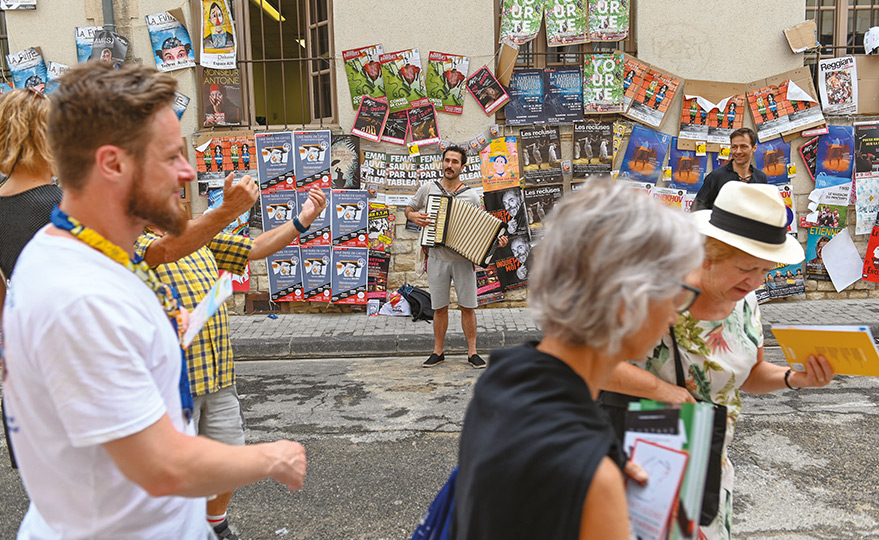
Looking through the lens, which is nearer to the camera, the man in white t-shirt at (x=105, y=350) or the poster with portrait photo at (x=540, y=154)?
the man in white t-shirt at (x=105, y=350)

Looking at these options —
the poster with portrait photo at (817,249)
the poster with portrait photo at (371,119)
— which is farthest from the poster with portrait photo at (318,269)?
the poster with portrait photo at (817,249)

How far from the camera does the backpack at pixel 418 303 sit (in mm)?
8734

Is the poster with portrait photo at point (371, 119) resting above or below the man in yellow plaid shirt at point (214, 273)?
above

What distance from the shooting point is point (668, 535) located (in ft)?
4.31

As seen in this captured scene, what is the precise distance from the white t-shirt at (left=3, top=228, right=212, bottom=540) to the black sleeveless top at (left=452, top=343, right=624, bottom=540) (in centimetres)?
63

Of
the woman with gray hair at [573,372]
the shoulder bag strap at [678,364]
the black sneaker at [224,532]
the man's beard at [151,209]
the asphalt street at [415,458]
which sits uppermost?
the man's beard at [151,209]

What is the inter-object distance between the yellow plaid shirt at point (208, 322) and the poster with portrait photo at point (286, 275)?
5.91 m

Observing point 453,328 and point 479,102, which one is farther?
point 479,102

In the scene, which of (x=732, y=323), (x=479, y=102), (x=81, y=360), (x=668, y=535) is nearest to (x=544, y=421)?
(x=668, y=535)

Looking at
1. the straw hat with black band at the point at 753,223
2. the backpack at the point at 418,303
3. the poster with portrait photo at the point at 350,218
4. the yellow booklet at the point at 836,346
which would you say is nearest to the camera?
the yellow booklet at the point at 836,346

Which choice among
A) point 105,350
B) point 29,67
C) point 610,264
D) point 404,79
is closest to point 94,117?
point 105,350

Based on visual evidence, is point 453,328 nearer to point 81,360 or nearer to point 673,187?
point 673,187

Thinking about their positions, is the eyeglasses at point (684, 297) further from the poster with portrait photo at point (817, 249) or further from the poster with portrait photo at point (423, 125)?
the poster with portrait photo at point (817, 249)

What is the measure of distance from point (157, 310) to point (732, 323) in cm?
175
